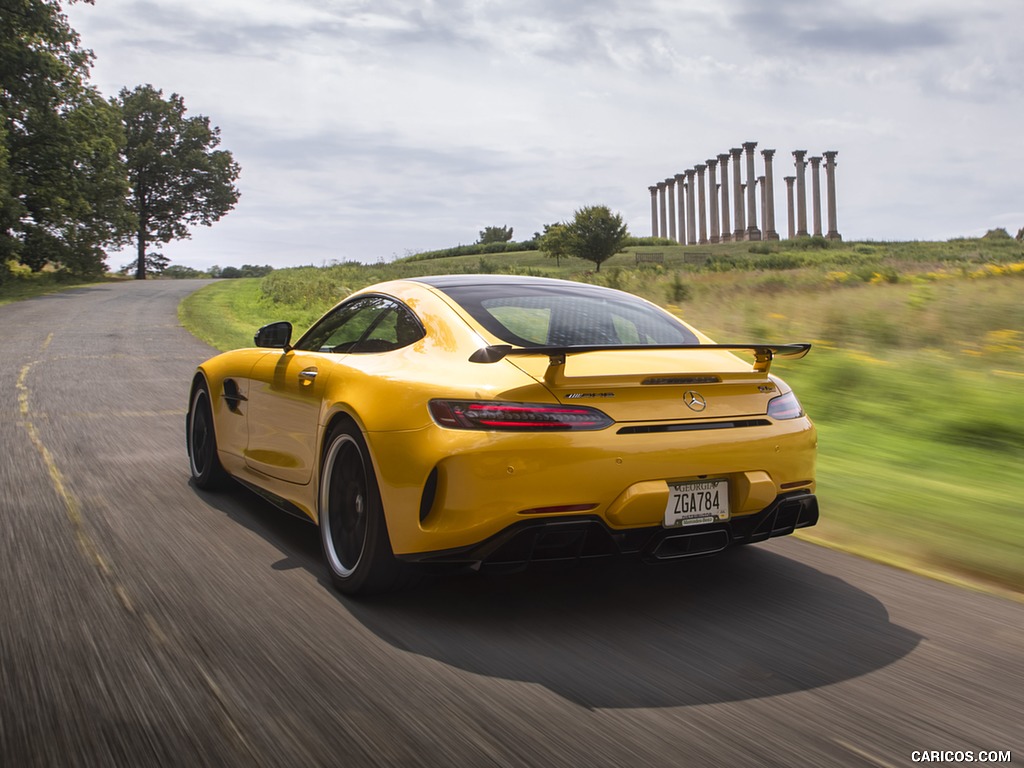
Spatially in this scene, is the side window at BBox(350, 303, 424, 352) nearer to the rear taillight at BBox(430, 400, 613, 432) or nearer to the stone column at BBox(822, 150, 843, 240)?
the rear taillight at BBox(430, 400, 613, 432)

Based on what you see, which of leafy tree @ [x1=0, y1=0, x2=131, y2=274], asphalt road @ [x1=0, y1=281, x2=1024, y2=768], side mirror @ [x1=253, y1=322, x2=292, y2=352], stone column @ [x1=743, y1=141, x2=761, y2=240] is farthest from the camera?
stone column @ [x1=743, y1=141, x2=761, y2=240]

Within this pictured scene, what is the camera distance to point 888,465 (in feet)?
21.2

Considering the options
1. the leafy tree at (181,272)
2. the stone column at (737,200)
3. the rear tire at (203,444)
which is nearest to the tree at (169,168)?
the leafy tree at (181,272)

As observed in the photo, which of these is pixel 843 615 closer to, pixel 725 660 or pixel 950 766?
pixel 725 660

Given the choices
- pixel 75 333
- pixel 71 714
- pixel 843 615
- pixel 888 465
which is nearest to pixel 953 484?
pixel 888 465

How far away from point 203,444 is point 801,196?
100929 millimetres

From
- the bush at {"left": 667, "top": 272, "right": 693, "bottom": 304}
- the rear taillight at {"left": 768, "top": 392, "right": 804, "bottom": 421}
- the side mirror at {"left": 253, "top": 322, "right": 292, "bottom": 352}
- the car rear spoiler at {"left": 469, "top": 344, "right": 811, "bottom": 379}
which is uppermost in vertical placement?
the bush at {"left": 667, "top": 272, "right": 693, "bottom": 304}

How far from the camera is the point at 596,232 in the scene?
227ft

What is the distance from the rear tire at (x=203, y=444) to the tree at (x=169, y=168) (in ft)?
224

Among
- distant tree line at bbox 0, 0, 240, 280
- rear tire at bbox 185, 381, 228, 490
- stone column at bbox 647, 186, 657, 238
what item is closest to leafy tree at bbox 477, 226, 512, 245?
stone column at bbox 647, 186, 657, 238

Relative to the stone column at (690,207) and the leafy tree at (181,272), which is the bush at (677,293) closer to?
the leafy tree at (181,272)

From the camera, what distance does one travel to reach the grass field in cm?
486

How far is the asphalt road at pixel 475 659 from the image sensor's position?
2.64m

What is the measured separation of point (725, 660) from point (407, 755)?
1.22 meters
